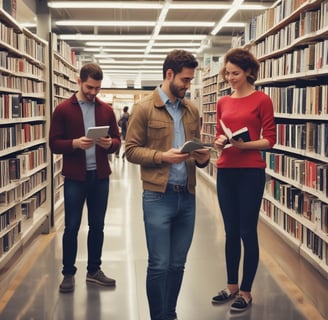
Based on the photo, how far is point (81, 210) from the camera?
360 centimetres

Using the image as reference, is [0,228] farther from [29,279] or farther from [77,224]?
[77,224]

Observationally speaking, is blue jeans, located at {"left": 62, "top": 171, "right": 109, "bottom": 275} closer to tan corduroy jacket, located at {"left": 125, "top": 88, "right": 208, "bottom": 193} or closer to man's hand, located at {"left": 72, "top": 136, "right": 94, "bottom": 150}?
man's hand, located at {"left": 72, "top": 136, "right": 94, "bottom": 150}

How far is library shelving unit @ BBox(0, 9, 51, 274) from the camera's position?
13.4ft

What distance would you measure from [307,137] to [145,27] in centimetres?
1052

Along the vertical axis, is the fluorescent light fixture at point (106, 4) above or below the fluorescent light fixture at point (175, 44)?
below

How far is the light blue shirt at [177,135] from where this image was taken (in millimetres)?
2525

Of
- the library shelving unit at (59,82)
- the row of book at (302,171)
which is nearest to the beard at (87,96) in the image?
the row of book at (302,171)

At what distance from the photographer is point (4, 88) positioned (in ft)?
13.2

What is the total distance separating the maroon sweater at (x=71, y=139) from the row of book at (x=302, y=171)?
5.14 ft

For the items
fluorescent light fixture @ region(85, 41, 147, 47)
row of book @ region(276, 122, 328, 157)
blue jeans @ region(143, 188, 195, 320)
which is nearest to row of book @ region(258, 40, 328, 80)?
row of book @ region(276, 122, 328, 157)

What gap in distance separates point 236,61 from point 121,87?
989 inches

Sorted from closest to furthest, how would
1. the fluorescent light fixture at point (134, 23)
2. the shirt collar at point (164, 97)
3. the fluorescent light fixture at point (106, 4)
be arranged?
the shirt collar at point (164, 97)
the fluorescent light fixture at point (106, 4)
the fluorescent light fixture at point (134, 23)

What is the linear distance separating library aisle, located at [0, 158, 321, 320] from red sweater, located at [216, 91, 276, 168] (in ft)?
3.20

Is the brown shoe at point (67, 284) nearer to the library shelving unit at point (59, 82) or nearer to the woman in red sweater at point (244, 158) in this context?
the woman in red sweater at point (244, 158)
